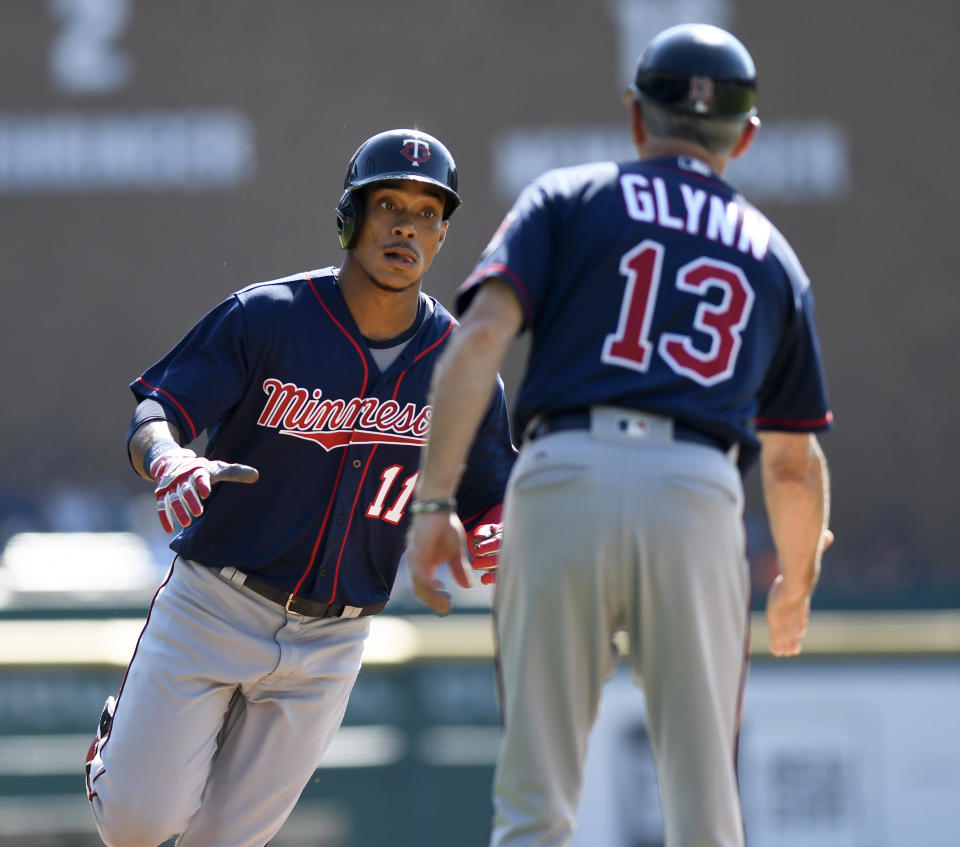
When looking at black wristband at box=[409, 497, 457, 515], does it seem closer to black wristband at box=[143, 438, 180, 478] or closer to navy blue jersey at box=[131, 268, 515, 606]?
black wristband at box=[143, 438, 180, 478]

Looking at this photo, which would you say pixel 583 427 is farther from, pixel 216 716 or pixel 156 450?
pixel 216 716

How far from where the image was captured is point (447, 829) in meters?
6.33

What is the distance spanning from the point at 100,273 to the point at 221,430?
1293 centimetres

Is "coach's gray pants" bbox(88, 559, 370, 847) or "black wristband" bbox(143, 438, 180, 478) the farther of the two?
"coach's gray pants" bbox(88, 559, 370, 847)

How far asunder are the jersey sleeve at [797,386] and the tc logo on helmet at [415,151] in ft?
3.78

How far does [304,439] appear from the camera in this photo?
140 inches

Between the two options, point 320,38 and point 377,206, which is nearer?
point 377,206

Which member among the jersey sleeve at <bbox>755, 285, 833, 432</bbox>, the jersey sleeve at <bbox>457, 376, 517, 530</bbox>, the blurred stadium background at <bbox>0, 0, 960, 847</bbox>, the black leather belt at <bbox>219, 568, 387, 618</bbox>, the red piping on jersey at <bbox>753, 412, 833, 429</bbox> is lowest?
the blurred stadium background at <bbox>0, 0, 960, 847</bbox>

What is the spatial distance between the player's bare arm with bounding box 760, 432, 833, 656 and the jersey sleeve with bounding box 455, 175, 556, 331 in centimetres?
65

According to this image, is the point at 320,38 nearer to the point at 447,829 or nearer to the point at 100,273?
the point at 100,273

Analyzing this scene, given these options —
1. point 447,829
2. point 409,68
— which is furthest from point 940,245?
point 447,829

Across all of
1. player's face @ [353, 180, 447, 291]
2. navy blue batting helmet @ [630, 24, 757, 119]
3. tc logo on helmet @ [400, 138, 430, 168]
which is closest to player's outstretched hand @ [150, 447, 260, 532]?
player's face @ [353, 180, 447, 291]

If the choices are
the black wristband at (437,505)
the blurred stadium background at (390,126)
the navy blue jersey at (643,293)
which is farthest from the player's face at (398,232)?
the blurred stadium background at (390,126)

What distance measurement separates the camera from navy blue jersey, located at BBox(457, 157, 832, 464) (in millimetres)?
2629
